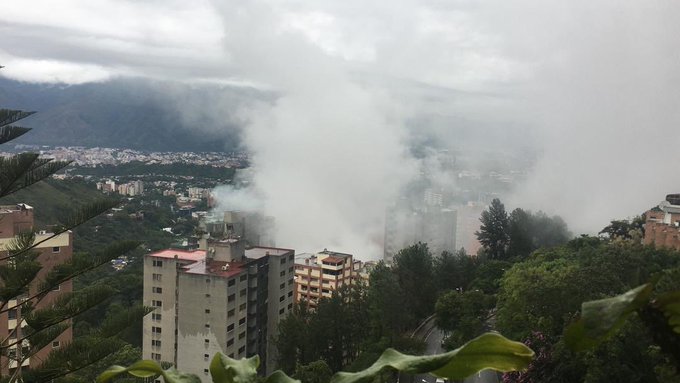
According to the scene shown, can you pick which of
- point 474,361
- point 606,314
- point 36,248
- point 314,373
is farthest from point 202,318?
point 606,314

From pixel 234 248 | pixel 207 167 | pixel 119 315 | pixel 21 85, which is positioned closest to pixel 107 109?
pixel 21 85

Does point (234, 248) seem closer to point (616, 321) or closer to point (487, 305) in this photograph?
point (487, 305)

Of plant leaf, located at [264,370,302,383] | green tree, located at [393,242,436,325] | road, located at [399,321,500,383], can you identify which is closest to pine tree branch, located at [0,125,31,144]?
plant leaf, located at [264,370,302,383]

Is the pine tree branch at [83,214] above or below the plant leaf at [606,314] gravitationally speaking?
below

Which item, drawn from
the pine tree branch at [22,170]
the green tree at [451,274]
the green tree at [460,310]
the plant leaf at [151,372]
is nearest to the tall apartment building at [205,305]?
the green tree at [460,310]

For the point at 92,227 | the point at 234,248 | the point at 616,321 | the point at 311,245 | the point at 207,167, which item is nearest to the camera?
the point at 616,321

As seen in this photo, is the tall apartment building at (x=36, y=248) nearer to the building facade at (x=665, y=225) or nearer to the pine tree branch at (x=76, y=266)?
the pine tree branch at (x=76, y=266)
